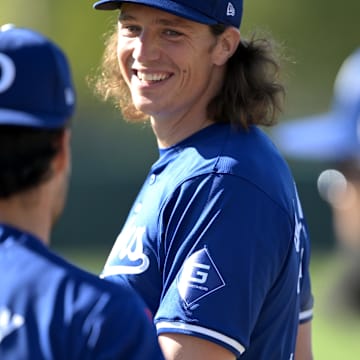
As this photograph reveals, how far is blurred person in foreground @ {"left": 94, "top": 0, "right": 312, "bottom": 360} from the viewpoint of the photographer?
3924 millimetres

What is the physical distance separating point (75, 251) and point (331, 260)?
146 inches

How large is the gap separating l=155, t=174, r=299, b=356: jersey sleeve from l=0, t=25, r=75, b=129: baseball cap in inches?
37.2

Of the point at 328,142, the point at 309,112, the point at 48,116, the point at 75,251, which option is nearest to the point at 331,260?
the point at 75,251

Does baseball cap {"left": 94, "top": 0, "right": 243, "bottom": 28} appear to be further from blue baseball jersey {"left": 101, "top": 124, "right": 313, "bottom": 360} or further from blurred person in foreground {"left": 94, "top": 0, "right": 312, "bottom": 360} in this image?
blue baseball jersey {"left": 101, "top": 124, "right": 313, "bottom": 360}

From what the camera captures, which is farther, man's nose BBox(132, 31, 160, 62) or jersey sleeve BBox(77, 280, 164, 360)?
man's nose BBox(132, 31, 160, 62)

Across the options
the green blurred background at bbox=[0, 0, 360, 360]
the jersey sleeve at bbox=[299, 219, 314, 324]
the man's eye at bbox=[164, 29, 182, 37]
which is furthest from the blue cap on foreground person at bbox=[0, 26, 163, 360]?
the green blurred background at bbox=[0, 0, 360, 360]

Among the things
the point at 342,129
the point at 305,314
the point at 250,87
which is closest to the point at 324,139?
the point at 342,129

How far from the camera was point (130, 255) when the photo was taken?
13.6 ft

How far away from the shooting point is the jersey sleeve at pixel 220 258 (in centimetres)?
391

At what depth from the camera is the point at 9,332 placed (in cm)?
299

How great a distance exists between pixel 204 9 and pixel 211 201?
765 millimetres

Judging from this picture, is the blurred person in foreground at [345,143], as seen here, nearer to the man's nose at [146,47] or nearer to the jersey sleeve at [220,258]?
the jersey sleeve at [220,258]

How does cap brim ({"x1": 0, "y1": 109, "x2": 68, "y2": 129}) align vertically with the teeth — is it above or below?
above

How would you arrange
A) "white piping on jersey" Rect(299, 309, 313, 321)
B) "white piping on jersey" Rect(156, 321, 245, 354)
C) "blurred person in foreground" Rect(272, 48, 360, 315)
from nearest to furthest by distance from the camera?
"white piping on jersey" Rect(156, 321, 245, 354), "blurred person in foreground" Rect(272, 48, 360, 315), "white piping on jersey" Rect(299, 309, 313, 321)
